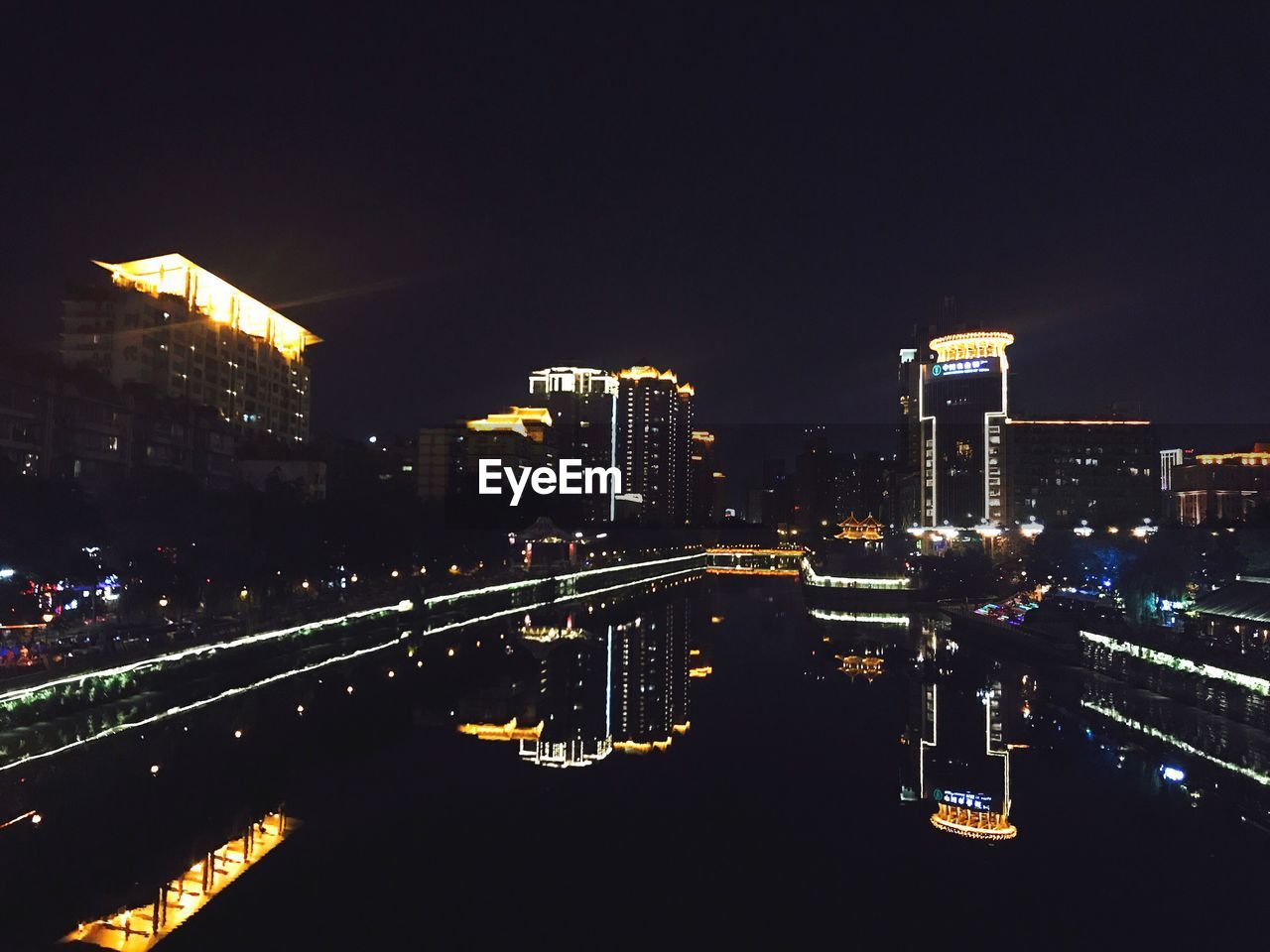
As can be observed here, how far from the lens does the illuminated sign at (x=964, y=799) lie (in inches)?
490

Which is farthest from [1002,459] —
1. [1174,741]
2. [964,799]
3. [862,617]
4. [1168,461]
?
[964,799]

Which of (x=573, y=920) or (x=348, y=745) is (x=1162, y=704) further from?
(x=348, y=745)

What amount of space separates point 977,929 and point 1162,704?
1133 cm

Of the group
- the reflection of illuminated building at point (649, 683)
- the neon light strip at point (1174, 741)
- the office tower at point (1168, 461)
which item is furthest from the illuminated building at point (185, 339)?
the office tower at point (1168, 461)

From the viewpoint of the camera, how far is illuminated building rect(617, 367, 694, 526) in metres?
90.2

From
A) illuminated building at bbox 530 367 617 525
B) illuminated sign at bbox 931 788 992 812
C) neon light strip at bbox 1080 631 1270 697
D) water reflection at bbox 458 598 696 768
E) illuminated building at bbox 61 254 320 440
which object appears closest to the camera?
illuminated sign at bbox 931 788 992 812

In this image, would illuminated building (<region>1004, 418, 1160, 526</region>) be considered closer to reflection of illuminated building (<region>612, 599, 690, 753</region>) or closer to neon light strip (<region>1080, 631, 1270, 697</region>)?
reflection of illuminated building (<region>612, 599, 690, 753</region>)

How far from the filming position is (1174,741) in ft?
50.5

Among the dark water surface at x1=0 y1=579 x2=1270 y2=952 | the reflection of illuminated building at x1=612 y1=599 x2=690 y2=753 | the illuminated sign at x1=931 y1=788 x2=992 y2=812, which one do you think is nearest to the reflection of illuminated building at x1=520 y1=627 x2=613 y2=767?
the dark water surface at x1=0 y1=579 x2=1270 y2=952

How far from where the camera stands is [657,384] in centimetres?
9388

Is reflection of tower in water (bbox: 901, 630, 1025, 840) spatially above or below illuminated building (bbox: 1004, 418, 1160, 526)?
below

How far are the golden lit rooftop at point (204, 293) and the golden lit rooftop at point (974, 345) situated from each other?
4135cm

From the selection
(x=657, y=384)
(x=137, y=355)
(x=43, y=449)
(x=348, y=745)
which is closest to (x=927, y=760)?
(x=348, y=745)

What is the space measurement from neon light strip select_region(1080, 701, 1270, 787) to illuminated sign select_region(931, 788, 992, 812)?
402 cm
